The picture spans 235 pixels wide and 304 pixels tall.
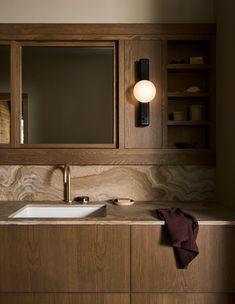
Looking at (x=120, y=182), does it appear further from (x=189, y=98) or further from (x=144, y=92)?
(x=189, y=98)

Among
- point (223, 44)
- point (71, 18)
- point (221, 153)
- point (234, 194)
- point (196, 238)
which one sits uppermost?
point (71, 18)

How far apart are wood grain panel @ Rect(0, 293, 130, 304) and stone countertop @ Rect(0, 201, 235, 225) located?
38cm

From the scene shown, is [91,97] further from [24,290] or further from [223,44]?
[24,290]

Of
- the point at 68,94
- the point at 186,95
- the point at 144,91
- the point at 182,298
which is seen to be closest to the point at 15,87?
the point at 68,94

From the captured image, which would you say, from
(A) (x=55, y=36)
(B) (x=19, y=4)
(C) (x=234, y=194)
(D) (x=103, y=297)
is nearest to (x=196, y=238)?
(C) (x=234, y=194)

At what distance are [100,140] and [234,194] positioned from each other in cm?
93

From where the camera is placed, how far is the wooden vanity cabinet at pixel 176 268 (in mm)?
1564

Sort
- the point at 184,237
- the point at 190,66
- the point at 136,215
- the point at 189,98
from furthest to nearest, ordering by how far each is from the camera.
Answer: the point at 189,98 < the point at 190,66 < the point at 136,215 < the point at 184,237

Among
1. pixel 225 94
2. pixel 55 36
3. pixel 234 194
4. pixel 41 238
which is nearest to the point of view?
pixel 41 238

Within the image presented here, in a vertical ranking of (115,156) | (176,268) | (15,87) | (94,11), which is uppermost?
(94,11)

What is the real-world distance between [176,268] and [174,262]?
0.11 feet

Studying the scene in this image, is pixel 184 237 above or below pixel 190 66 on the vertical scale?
below

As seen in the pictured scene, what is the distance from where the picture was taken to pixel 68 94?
209 cm

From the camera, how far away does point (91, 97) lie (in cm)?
210
